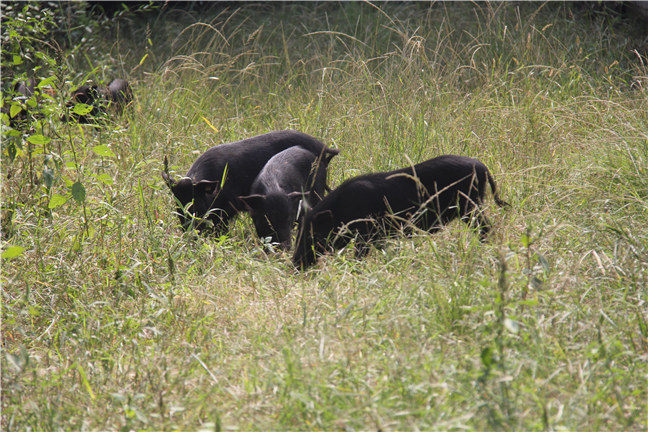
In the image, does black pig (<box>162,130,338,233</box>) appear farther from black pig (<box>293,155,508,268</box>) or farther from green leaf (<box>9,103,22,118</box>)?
green leaf (<box>9,103,22,118</box>)

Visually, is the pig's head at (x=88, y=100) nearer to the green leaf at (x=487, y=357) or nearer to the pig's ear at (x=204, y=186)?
the pig's ear at (x=204, y=186)

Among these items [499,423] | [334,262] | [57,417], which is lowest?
[334,262]

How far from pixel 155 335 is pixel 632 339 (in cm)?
228

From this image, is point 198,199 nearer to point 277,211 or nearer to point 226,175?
point 226,175

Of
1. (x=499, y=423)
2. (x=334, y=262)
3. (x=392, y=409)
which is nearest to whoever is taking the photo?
(x=499, y=423)

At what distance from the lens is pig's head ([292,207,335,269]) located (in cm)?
455

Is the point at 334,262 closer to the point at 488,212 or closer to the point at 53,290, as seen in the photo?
the point at 488,212

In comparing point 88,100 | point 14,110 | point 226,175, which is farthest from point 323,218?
point 88,100

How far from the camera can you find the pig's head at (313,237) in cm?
455

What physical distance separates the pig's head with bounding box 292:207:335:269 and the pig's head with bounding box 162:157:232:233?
740mm

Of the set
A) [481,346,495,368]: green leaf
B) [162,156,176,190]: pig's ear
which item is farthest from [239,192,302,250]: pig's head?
[481,346,495,368]: green leaf

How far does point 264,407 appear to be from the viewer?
2727mm

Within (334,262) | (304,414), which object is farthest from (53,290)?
(304,414)

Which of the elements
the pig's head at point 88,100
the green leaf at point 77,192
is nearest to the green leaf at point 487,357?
the green leaf at point 77,192
